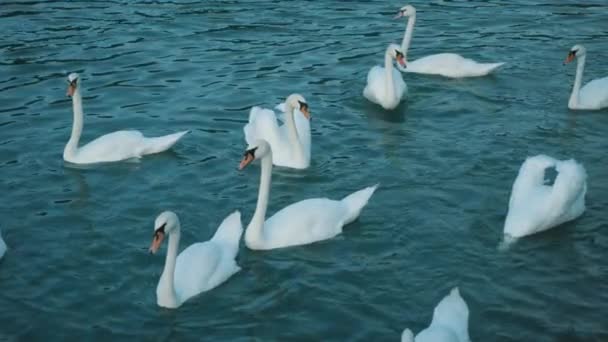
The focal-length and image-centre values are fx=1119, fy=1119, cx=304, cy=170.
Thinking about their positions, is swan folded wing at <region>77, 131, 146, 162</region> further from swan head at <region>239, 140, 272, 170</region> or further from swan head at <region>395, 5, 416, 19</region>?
swan head at <region>395, 5, 416, 19</region>

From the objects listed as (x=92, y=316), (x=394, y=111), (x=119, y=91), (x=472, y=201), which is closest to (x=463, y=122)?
(x=394, y=111)

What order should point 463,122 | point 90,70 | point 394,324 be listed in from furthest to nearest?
point 90,70, point 463,122, point 394,324

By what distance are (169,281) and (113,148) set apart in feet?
13.9

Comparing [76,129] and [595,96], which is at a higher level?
[76,129]

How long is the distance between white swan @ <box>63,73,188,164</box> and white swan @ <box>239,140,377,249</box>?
284cm

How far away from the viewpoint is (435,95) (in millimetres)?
17109

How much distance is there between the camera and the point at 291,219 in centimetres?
1204

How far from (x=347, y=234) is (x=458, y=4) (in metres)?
11.2

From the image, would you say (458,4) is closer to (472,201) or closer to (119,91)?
(119,91)

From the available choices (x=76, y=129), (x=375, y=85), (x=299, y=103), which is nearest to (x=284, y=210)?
(x=299, y=103)

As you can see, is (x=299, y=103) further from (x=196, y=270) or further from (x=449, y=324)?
(x=449, y=324)

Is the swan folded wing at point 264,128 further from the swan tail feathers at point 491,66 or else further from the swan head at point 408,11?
the swan head at point 408,11

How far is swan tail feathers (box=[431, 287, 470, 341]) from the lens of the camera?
9.34 m

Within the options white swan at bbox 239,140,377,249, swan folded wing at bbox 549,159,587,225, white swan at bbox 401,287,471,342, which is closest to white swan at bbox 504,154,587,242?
swan folded wing at bbox 549,159,587,225
